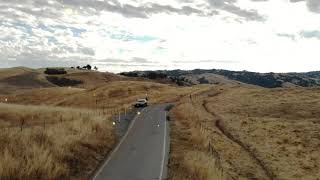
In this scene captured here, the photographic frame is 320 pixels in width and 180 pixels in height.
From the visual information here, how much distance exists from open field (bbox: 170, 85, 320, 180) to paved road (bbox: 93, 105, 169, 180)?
77 cm

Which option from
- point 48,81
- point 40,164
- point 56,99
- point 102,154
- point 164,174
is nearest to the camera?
point 40,164

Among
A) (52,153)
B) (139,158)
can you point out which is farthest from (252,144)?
(52,153)

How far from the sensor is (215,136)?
1578 inches

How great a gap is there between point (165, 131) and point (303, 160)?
12.7 meters

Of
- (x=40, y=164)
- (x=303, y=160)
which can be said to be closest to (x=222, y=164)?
(x=303, y=160)

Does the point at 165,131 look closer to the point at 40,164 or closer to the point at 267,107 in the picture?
the point at 40,164

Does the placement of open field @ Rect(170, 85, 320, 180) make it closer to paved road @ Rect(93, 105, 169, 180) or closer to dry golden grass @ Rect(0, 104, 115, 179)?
paved road @ Rect(93, 105, 169, 180)

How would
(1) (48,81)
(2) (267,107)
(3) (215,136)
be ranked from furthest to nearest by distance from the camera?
(1) (48,81)
(2) (267,107)
(3) (215,136)

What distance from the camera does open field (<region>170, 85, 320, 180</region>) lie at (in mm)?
26375

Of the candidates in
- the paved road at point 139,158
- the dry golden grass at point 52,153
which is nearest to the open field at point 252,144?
the paved road at point 139,158

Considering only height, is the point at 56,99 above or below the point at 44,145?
below

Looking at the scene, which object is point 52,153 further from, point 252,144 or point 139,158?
point 252,144

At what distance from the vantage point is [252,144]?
38469 mm

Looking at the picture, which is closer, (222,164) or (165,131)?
(222,164)
